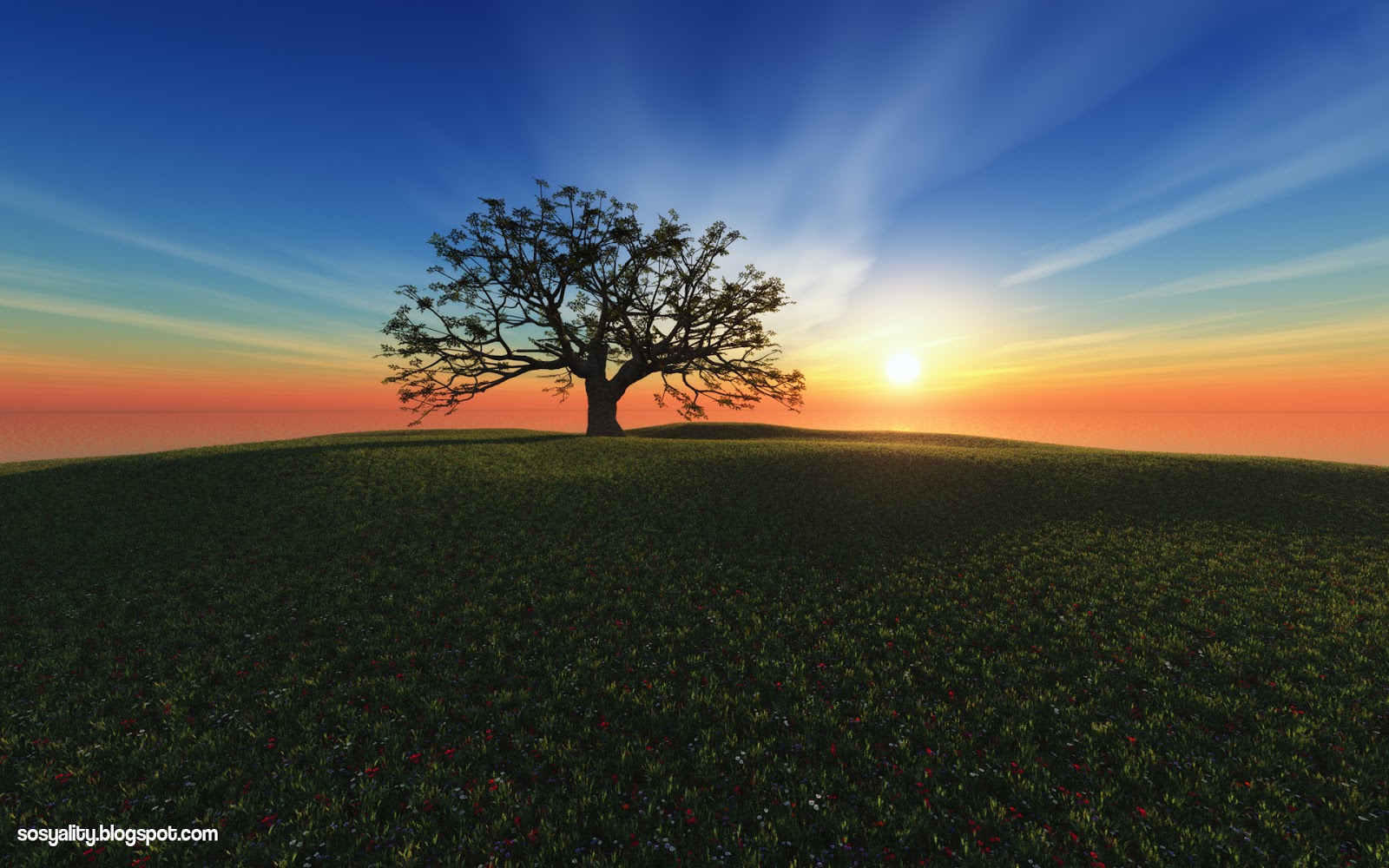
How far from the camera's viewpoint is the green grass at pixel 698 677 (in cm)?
671

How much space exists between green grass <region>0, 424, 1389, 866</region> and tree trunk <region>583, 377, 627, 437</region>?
20.4m

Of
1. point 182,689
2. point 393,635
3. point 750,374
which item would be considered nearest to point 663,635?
point 393,635

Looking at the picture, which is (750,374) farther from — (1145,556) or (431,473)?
(1145,556)

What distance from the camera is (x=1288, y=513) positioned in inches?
788

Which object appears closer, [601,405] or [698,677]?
[698,677]

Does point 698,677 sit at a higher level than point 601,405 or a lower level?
lower

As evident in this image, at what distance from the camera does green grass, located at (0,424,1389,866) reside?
6.71 m

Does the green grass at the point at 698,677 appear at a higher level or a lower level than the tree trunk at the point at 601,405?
lower

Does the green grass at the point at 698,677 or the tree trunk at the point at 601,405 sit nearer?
the green grass at the point at 698,677

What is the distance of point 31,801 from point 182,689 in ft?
9.01

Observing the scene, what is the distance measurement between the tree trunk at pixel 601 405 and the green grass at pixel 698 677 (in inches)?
802

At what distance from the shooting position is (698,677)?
1022 cm

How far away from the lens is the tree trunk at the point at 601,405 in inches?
1656

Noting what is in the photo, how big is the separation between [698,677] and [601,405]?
33668 millimetres
